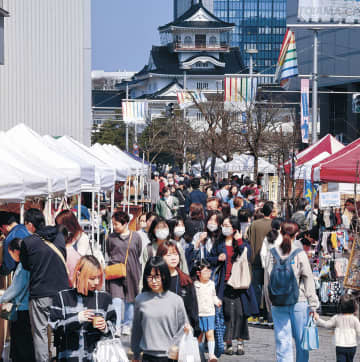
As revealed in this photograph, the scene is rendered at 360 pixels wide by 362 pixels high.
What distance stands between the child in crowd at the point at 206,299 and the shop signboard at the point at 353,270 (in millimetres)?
3045

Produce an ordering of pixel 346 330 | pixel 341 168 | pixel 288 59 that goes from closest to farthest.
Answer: pixel 346 330
pixel 341 168
pixel 288 59

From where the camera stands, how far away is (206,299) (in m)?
8.12

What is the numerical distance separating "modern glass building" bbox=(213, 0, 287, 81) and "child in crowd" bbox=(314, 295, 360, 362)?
164560 mm

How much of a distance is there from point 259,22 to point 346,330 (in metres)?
168

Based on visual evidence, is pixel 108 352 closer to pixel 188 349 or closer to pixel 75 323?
pixel 75 323

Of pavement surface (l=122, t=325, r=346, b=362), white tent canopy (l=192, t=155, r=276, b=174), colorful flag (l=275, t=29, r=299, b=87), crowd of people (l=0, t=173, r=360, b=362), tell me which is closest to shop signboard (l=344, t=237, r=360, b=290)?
pavement surface (l=122, t=325, r=346, b=362)

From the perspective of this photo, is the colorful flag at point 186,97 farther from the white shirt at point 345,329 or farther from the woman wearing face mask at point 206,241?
the white shirt at point 345,329

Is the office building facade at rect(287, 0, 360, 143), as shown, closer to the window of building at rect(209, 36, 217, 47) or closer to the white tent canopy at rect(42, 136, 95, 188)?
the white tent canopy at rect(42, 136, 95, 188)

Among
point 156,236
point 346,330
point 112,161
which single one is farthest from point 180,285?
point 112,161

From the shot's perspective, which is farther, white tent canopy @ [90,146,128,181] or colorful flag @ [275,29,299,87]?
colorful flag @ [275,29,299,87]

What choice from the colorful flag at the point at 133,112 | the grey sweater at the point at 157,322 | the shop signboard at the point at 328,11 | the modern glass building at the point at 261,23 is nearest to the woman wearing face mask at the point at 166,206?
the shop signboard at the point at 328,11

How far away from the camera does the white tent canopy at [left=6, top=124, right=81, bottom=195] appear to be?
1223cm

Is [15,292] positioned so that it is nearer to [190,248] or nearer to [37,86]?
[190,248]

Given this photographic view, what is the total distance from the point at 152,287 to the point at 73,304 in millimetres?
601
